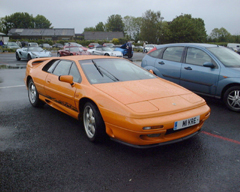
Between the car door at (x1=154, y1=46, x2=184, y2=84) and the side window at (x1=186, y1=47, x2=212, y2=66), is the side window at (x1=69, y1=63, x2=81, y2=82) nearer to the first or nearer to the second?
the car door at (x1=154, y1=46, x2=184, y2=84)

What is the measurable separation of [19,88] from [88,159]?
5.50 metres

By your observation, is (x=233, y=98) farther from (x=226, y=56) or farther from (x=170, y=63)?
(x=170, y=63)

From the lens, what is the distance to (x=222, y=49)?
582cm

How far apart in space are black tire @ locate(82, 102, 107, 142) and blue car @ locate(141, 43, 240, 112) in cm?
322

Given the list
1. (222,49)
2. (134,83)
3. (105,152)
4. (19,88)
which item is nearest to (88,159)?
(105,152)

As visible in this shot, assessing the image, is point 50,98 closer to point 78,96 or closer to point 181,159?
point 78,96

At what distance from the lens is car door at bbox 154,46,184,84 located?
593cm

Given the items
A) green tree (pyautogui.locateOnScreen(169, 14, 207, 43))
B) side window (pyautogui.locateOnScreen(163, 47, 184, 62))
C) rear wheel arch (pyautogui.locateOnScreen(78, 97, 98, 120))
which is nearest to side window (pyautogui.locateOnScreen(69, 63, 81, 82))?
rear wheel arch (pyautogui.locateOnScreen(78, 97, 98, 120))

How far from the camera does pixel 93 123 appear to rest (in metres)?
3.28

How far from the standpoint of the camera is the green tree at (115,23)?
119688mm

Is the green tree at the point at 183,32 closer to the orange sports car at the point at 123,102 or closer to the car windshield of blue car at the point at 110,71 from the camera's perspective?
the car windshield of blue car at the point at 110,71

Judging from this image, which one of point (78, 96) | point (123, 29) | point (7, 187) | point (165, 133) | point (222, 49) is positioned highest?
point (123, 29)

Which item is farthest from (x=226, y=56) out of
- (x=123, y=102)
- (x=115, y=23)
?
(x=115, y=23)

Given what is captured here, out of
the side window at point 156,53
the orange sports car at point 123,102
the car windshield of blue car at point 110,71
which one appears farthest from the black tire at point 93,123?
the side window at point 156,53
